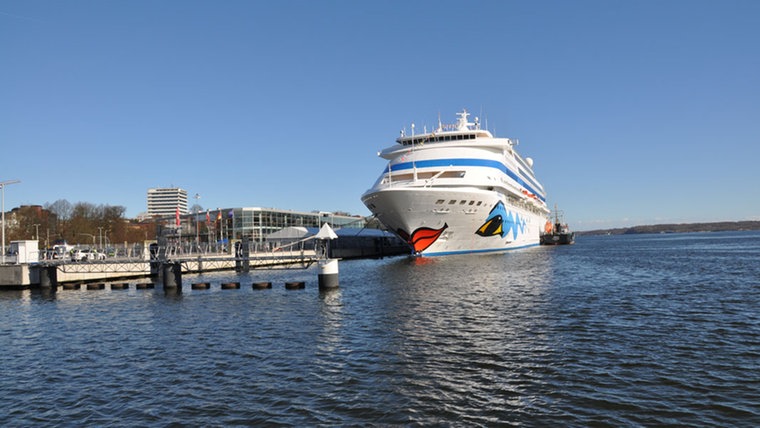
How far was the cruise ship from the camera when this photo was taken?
53.9m

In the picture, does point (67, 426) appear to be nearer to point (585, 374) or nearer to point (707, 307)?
point (585, 374)

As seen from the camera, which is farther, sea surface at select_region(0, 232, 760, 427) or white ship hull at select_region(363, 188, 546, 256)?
white ship hull at select_region(363, 188, 546, 256)

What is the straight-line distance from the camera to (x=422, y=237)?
186 feet

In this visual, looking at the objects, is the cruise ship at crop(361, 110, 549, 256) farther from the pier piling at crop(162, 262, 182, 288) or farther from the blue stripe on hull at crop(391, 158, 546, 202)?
the pier piling at crop(162, 262, 182, 288)

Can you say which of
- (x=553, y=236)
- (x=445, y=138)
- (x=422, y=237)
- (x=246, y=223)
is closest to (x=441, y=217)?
(x=422, y=237)

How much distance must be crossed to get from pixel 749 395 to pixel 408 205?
42373 mm

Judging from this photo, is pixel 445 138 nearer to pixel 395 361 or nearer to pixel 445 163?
pixel 445 163

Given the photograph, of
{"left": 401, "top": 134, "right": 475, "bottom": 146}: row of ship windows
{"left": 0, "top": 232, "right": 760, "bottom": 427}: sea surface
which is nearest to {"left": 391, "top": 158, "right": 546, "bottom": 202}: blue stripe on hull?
{"left": 401, "top": 134, "right": 475, "bottom": 146}: row of ship windows

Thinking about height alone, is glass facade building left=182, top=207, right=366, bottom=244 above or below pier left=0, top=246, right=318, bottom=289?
above

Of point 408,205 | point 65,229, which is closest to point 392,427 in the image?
point 408,205

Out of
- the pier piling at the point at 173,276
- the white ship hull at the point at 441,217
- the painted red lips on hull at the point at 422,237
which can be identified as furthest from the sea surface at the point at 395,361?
the painted red lips on hull at the point at 422,237

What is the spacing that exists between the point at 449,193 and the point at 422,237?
664cm

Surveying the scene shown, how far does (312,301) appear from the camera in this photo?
94.2 feet

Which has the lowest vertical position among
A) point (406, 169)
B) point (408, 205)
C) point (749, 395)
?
point (749, 395)
